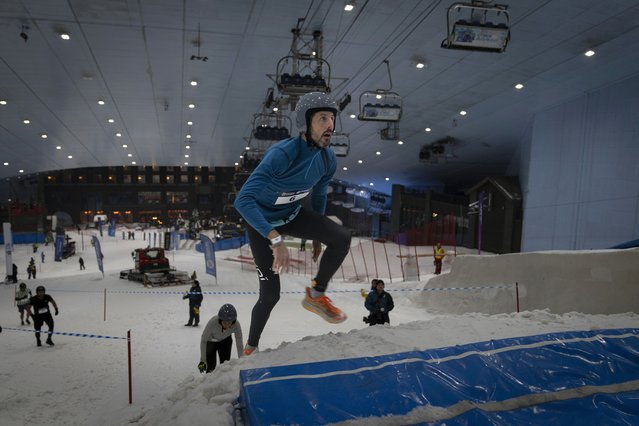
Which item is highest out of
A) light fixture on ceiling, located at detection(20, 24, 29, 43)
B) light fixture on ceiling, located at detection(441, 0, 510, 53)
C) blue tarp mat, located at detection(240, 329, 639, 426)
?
light fixture on ceiling, located at detection(20, 24, 29, 43)

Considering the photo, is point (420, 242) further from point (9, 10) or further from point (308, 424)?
point (308, 424)

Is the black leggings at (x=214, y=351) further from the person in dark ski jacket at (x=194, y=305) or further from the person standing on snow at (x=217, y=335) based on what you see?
the person in dark ski jacket at (x=194, y=305)

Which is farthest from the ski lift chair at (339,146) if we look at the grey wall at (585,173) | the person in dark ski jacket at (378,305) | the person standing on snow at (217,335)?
the person standing on snow at (217,335)

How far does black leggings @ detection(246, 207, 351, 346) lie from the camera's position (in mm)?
3385

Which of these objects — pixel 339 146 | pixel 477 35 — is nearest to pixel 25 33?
pixel 339 146

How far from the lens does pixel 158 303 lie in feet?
46.9

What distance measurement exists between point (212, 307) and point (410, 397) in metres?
11.8

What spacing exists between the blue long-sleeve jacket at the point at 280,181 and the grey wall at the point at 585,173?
12913mm

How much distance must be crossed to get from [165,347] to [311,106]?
790 cm

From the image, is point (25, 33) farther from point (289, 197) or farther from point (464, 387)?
point (464, 387)

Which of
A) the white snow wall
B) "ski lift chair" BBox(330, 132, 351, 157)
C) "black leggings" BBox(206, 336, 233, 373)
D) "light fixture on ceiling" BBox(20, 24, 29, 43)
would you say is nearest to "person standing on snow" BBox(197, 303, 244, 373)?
"black leggings" BBox(206, 336, 233, 373)

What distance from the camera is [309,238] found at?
11.3 ft

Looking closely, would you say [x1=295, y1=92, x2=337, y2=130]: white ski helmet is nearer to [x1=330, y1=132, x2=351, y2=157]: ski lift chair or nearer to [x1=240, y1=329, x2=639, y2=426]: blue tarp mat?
[x1=240, y1=329, x2=639, y2=426]: blue tarp mat

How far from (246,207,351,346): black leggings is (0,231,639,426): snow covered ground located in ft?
2.88
